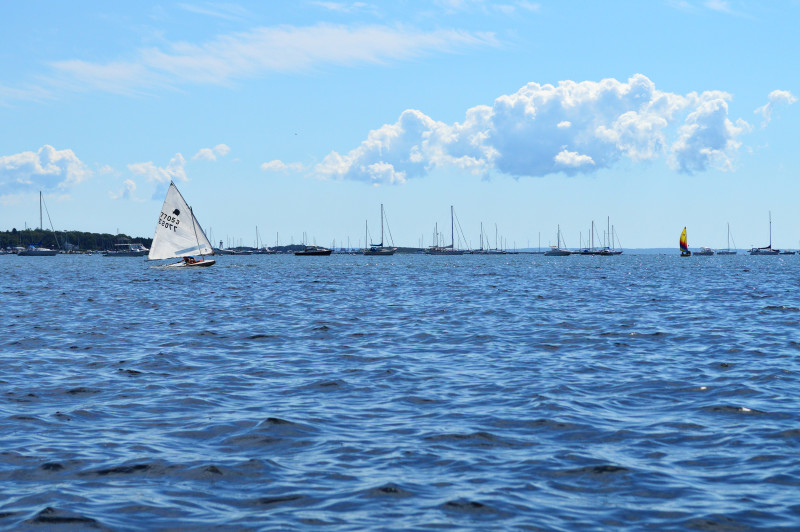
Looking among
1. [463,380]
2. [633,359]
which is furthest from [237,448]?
[633,359]

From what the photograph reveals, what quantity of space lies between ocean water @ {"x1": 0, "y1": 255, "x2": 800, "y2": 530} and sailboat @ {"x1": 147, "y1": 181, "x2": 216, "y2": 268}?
60.4 meters

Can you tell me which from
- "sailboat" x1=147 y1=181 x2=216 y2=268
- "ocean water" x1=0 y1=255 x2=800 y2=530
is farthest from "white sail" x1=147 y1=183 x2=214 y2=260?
"ocean water" x1=0 y1=255 x2=800 y2=530

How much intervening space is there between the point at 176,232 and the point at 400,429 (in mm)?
79345

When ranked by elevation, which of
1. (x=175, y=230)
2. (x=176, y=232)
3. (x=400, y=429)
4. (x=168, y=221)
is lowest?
(x=400, y=429)

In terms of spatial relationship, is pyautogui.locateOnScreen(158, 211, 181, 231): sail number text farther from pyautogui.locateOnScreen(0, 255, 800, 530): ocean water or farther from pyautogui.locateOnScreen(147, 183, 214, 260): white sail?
pyautogui.locateOnScreen(0, 255, 800, 530): ocean water

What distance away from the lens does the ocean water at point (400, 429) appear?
29.8 ft

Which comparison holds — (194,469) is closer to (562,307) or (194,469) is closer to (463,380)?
(463,380)

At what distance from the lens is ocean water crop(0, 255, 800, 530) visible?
9.09 metres

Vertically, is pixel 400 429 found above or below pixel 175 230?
below

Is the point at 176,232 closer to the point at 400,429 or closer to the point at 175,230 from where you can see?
the point at 175,230

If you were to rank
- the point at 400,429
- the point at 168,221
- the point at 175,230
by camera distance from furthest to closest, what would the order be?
the point at 175,230 → the point at 168,221 → the point at 400,429

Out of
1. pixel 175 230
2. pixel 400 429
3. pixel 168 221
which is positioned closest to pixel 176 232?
pixel 175 230

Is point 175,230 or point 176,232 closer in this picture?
point 175,230

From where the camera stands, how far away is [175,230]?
87688mm
